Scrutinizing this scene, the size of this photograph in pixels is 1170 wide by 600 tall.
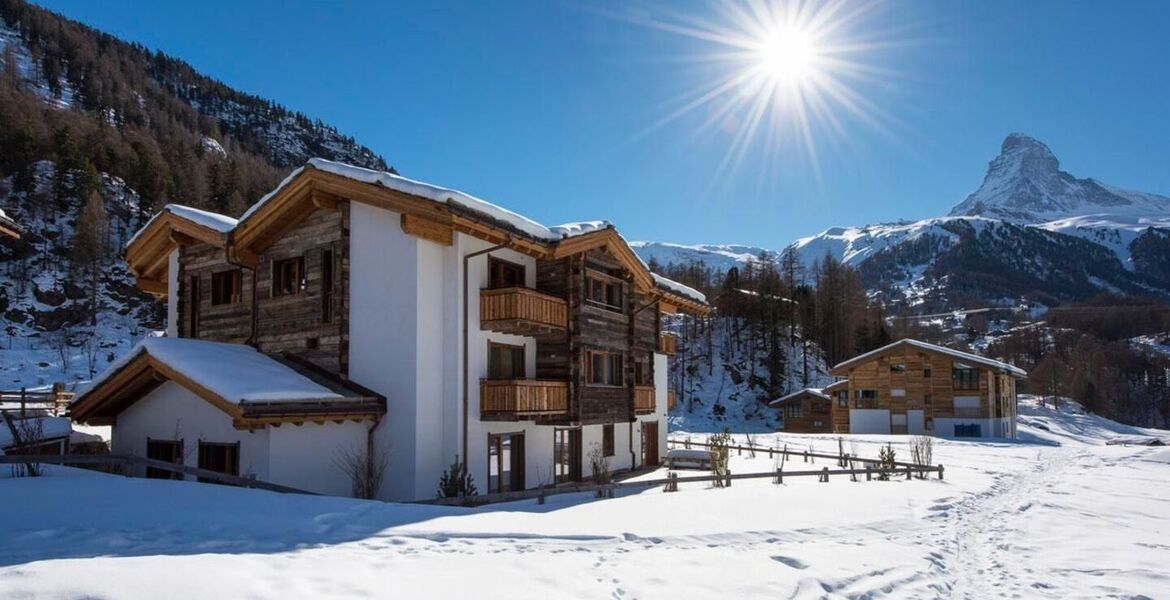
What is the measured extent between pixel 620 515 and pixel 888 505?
6965mm

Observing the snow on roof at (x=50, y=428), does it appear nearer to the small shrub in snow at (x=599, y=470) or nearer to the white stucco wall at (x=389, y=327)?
the white stucco wall at (x=389, y=327)

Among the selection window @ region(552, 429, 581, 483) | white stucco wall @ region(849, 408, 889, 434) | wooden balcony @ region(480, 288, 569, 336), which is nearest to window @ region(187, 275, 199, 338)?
wooden balcony @ region(480, 288, 569, 336)

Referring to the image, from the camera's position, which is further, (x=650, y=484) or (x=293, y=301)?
(x=293, y=301)

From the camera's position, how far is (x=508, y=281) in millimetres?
22062

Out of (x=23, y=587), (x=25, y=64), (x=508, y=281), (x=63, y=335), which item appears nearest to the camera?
(x=23, y=587)

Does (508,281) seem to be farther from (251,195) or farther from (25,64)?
(25,64)

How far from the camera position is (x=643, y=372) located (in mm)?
29531

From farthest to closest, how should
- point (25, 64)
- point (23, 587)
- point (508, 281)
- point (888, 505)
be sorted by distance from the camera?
point (25, 64) < point (508, 281) < point (888, 505) < point (23, 587)

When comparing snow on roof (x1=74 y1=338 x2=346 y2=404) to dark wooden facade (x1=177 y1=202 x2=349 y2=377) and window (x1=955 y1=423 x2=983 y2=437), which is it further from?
window (x1=955 y1=423 x2=983 y2=437)

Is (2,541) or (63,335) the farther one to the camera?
(63,335)

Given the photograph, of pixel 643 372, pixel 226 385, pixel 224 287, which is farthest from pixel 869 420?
pixel 226 385

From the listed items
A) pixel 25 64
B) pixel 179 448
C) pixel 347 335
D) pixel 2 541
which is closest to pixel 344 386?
pixel 347 335

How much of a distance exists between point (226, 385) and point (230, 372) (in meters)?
1.22

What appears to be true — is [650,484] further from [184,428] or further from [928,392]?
[928,392]
